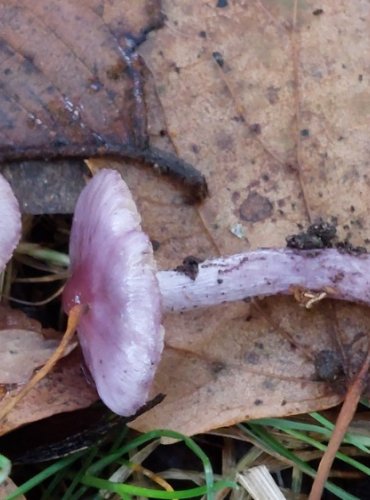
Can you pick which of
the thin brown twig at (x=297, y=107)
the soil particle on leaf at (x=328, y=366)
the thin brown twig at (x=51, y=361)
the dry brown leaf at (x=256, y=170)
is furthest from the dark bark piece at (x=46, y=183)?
the soil particle on leaf at (x=328, y=366)

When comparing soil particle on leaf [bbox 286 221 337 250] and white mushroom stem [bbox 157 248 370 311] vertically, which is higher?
soil particle on leaf [bbox 286 221 337 250]

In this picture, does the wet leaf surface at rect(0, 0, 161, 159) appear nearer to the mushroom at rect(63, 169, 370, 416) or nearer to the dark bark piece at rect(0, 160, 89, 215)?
the dark bark piece at rect(0, 160, 89, 215)

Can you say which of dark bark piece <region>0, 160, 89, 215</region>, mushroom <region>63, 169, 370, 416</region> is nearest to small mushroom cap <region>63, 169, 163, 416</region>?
mushroom <region>63, 169, 370, 416</region>

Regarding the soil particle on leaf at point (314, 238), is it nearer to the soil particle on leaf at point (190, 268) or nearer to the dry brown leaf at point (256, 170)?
the dry brown leaf at point (256, 170)

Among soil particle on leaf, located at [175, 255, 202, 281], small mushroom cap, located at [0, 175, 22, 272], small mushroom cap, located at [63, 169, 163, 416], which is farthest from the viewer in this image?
soil particle on leaf, located at [175, 255, 202, 281]

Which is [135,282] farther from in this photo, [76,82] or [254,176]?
[76,82]

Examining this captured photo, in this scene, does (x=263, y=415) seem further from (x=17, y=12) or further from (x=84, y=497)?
(x=17, y=12)

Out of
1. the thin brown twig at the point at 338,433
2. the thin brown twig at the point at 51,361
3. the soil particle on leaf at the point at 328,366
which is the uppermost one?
the thin brown twig at the point at 51,361
